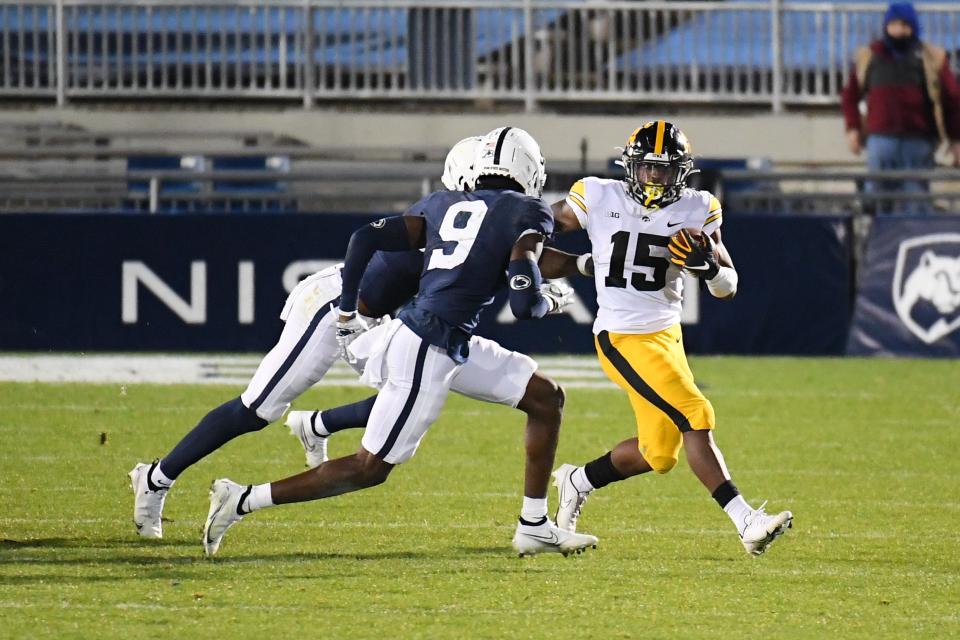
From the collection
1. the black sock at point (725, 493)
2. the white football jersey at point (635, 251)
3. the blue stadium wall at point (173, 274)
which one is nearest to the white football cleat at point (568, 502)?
the white football jersey at point (635, 251)

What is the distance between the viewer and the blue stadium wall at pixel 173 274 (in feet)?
41.9

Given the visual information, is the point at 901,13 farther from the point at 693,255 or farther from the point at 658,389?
the point at 658,389

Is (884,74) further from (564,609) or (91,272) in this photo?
(564,609)

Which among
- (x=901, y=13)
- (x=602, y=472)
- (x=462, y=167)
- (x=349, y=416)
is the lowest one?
(x=602, y=472)

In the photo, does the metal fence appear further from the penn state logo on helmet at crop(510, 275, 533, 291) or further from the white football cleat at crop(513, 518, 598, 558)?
the penn state logo on helmet at crop(510, 275, 533, 291)

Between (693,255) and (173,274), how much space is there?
24.5 feet

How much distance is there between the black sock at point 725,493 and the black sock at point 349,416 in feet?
5.70

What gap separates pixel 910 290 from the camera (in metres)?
12.9

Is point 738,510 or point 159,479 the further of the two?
point 159,479

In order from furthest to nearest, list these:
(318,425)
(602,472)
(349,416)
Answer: (318,425) < (349,416) < (602,472)

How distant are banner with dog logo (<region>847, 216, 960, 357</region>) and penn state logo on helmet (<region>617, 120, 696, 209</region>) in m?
7.07

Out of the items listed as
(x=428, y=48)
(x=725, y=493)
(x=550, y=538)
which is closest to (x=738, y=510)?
(x=725, y=493)

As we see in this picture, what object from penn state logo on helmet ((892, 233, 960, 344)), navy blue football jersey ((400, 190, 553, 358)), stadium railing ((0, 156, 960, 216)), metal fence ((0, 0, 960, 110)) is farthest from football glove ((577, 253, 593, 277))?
metal fence ((0, 0, 960, 110))

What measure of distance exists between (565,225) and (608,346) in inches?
19.6
